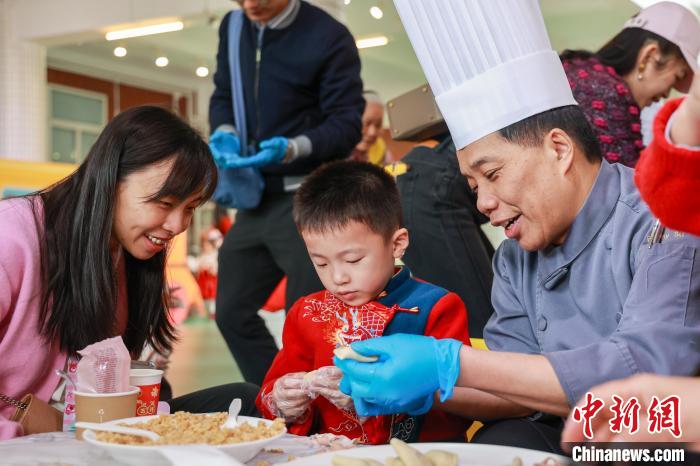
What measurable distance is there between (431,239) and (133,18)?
622cm

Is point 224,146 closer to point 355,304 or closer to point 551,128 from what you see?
point 355,304

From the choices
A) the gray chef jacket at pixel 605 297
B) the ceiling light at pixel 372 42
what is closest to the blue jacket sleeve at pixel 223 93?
the gray chef jacket at pixel 605 297

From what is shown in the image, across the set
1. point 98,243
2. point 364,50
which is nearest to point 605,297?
point 98,243

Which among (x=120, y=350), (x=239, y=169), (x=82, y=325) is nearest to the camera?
(x=120, y=350)

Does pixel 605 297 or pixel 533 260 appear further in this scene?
pixel 533 260

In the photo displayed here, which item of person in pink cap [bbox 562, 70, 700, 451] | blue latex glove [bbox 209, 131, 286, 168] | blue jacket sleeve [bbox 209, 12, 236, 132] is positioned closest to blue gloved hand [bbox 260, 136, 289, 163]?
blue latex glove [bbox 209, 131, 286, 168]

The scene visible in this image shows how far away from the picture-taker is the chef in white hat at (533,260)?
1070 mm

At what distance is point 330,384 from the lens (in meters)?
1.32

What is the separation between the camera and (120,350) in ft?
4.27

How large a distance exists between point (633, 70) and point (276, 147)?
1104mm

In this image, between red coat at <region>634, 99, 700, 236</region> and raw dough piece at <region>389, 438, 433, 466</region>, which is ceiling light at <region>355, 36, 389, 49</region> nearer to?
red coat at <region>634, 99, 700, 236</region>

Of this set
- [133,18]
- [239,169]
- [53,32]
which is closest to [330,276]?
[239,169]

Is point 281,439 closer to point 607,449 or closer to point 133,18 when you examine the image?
point 607,449

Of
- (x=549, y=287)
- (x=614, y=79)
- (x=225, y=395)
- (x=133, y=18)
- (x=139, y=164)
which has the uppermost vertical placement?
(x=133, y=18)
